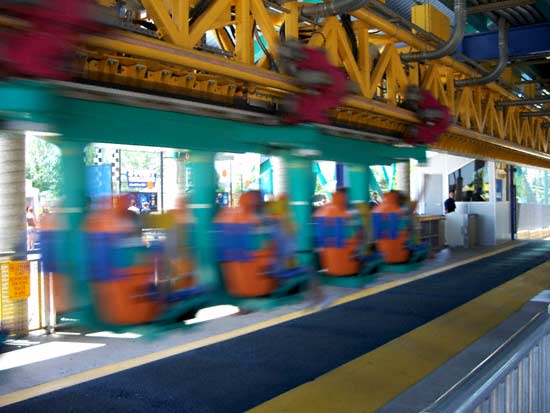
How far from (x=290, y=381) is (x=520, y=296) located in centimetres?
545

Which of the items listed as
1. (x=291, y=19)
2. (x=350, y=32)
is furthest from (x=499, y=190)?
(x=291, y=19)

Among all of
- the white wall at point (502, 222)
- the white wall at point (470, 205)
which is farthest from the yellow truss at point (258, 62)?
the white wall at point (502, 222)

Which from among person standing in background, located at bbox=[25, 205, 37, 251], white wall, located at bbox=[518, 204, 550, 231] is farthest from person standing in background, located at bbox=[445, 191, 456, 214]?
person standing in background, located at bbox=[25, 205, 37, 251]

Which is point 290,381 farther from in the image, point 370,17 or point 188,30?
point 370,17

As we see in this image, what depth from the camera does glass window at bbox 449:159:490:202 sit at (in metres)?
19.8

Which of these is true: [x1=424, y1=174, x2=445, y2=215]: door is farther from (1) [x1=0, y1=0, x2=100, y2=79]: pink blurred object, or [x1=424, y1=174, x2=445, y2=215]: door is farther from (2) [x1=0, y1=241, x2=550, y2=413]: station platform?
(1) [x1=0, y1=0, x2=100, y2=79]: pink blurred object

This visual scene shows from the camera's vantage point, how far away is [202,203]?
401cm

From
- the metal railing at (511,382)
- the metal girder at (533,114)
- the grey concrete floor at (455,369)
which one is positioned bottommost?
the grey concrete floor at (455,369)

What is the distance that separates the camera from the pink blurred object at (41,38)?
2.94 meters

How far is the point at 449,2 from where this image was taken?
30.1 ft

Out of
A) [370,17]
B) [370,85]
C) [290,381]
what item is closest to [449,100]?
[370,85]

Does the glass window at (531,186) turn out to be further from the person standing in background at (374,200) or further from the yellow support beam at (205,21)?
the yellow support beam at (205,21)

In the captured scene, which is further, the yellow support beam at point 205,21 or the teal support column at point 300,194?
the yellow support beam at point 205,21

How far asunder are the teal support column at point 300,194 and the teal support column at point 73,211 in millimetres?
1762
